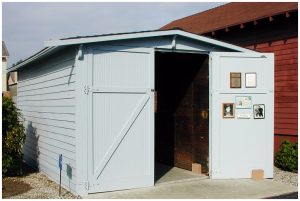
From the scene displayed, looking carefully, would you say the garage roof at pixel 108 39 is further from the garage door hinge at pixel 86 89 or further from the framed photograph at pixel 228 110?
the framed photograph at pixel 228 110

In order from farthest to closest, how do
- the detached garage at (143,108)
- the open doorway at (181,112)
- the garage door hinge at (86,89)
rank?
the open doorway at (181,112)
the detached garage at (143,108)
the garage door hinge at (86,89)

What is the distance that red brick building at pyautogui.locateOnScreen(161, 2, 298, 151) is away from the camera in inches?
468

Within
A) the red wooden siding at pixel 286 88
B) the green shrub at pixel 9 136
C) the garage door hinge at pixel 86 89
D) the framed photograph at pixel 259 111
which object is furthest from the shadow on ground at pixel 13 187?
the red wooden siding at pixel 286 88

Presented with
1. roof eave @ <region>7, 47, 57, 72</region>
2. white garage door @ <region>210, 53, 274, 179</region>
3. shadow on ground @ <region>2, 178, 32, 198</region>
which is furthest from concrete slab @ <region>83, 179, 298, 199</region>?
roof eave @ <region>7, 47, 57, 72</region>

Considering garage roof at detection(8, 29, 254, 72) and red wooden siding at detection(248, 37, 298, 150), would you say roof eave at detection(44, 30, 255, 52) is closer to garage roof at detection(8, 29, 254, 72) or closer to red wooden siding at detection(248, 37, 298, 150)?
garage roof at detection(8, 29, 254, 72)

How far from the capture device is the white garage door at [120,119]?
8258 millimetres

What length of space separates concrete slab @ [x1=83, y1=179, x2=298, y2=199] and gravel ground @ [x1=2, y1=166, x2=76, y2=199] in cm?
88

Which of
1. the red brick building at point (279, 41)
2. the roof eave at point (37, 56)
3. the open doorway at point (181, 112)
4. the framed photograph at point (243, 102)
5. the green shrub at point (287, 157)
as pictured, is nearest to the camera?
the roof eave at point (37, 56)

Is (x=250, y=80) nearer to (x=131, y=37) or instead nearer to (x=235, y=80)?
(x=235, y=80)

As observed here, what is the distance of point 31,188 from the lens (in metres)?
8.91

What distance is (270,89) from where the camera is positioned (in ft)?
32.2

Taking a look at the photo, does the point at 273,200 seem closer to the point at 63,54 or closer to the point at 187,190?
the point at 187,190

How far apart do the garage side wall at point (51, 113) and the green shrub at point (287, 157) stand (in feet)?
19.0

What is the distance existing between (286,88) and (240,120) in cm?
324
